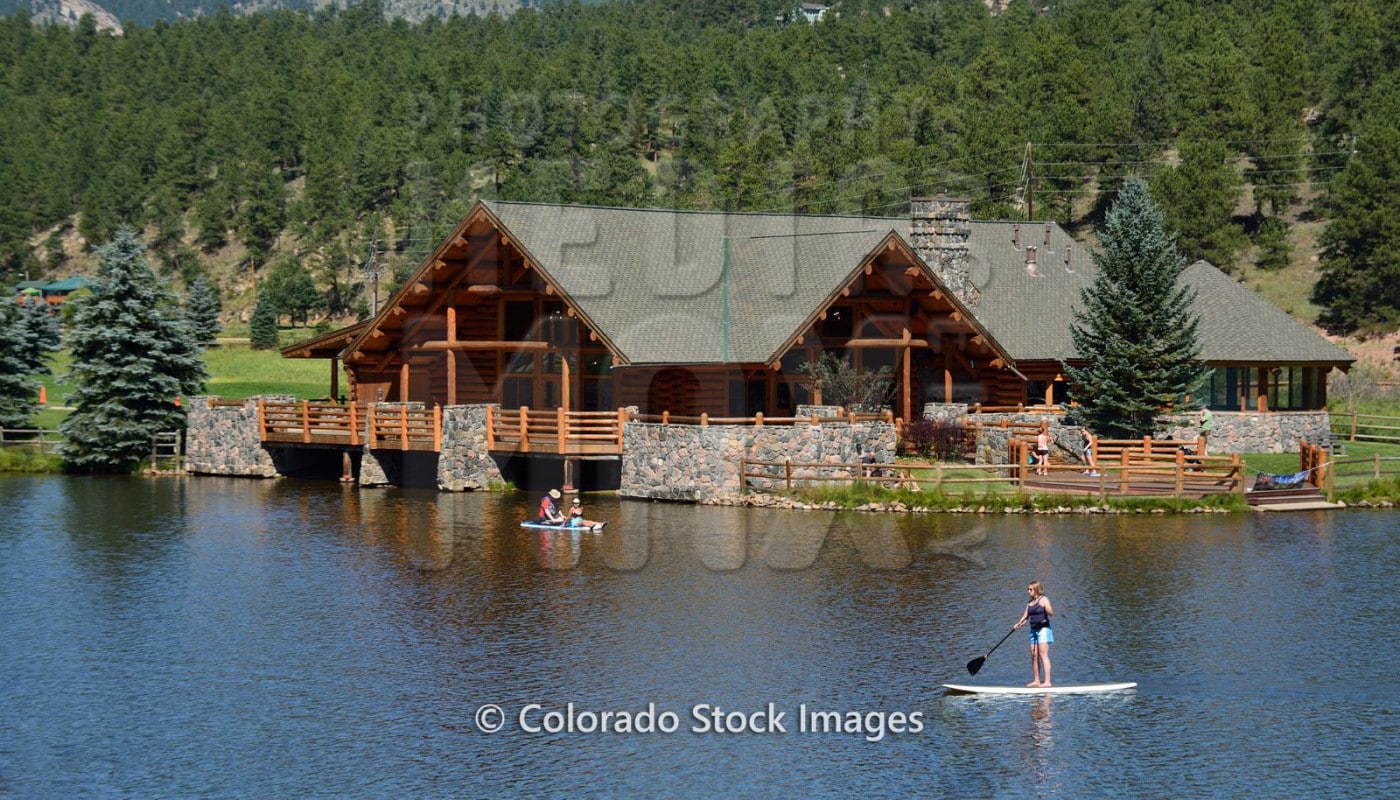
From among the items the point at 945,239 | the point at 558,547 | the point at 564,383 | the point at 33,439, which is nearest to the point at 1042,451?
the point at 945,239

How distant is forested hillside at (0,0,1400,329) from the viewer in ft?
303

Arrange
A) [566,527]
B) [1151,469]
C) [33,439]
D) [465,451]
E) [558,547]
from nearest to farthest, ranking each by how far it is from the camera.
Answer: [558,547] → [566,527] → [1151,469] → [465,451] → [33,439]

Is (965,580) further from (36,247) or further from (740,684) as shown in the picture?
(36,247)

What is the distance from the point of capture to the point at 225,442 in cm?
5247

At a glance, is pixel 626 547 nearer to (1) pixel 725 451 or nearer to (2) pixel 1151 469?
(1) pixel 725 451

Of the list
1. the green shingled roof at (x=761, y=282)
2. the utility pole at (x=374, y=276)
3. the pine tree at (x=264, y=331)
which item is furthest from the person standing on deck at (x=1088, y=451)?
the pine tree at (x=264, y=331)

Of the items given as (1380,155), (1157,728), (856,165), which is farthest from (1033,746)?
(856,165)

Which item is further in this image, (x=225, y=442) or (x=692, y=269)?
(x=225, y=442)

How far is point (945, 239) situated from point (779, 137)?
2770 inches

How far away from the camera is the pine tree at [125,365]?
2095 inches

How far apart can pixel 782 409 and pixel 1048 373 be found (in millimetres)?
9362

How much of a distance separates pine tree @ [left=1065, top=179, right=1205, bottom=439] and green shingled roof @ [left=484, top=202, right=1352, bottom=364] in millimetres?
3203

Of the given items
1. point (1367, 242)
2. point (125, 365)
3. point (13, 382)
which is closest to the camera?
point (125, 365)

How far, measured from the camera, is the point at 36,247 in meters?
167
